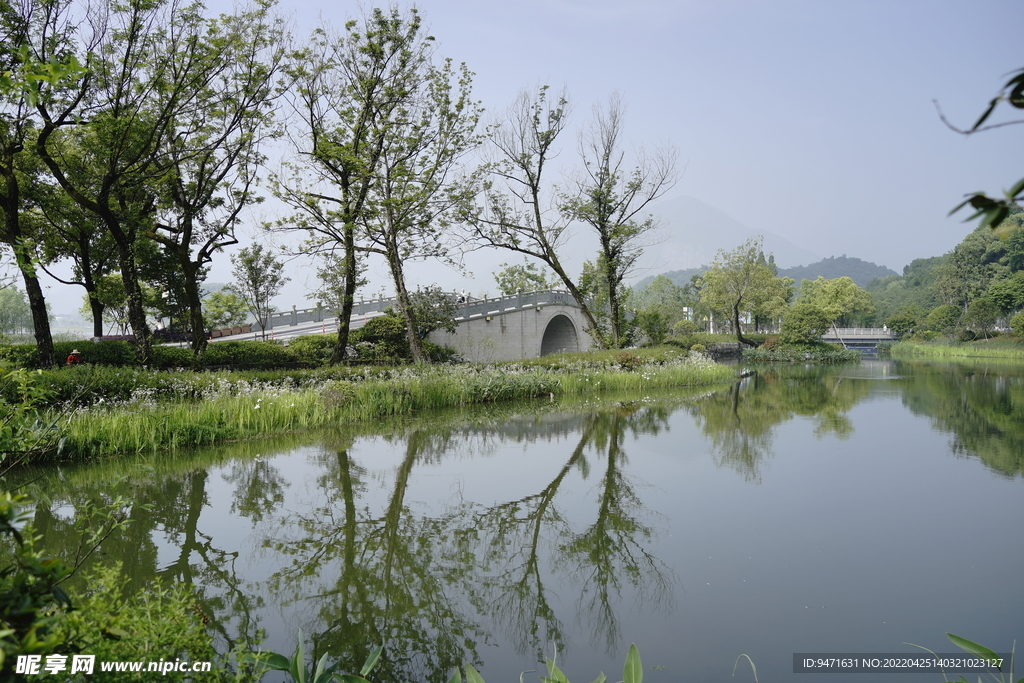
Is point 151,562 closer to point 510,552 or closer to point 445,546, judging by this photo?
point 445,546

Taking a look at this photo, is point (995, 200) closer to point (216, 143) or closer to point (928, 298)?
point (216, 143)

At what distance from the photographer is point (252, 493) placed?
6305 mm

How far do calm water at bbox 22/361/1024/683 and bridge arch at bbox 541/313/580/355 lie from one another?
2266cm

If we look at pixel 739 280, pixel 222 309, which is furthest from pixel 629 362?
pixel 222 309

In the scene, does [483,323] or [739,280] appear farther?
[739,280]

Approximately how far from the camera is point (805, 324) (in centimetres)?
3550

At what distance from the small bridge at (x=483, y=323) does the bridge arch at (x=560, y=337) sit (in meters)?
2.11

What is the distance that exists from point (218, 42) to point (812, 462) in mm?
13786

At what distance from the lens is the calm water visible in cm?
341

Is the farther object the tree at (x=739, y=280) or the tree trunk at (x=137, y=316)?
the tree at (x=739, y=280)

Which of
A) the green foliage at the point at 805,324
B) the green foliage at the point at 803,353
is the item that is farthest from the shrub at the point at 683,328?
the green foliage at the point at 805,324

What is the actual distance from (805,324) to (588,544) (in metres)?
34.8

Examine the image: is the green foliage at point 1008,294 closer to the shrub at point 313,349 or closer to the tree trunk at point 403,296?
the tree trunk at point 403,296

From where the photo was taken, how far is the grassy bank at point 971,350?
30.8 metres
